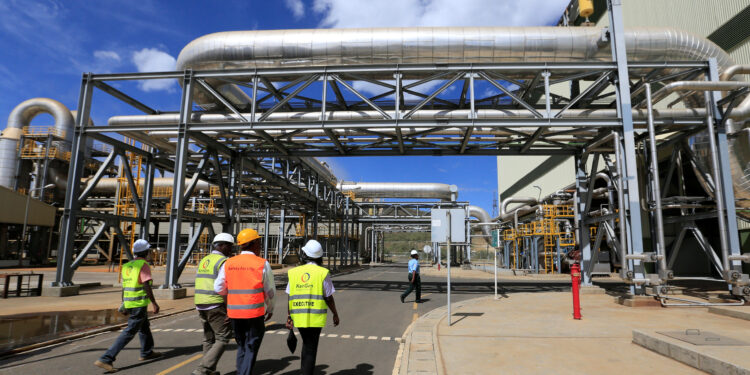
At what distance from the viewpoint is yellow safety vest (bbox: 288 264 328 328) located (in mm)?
4035

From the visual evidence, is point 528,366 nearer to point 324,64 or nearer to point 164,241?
point 324,64

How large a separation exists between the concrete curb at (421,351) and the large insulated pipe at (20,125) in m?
36.5

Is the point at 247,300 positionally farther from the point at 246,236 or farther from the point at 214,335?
the point at 214,335

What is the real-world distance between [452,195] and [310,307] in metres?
38.0

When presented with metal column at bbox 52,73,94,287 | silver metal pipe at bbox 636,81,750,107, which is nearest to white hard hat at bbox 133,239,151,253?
metal column at bbox 52,73,94,287

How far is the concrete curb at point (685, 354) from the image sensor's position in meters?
4.32

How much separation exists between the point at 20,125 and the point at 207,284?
3874 centimetres

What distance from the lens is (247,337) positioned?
13.9 feet

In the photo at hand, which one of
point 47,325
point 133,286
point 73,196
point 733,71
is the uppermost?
point 733,71

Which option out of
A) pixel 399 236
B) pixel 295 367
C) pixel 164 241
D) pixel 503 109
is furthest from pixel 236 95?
pixel 399 236

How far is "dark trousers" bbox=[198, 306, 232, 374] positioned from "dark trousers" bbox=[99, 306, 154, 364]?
1.23m

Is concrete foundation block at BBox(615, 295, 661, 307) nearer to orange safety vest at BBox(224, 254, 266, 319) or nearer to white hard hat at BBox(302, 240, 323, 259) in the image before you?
white hard hat at BBox(302, 240, 323, 259)

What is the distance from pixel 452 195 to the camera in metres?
41.0

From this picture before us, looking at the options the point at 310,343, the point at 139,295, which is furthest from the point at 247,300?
the point at 139,295
